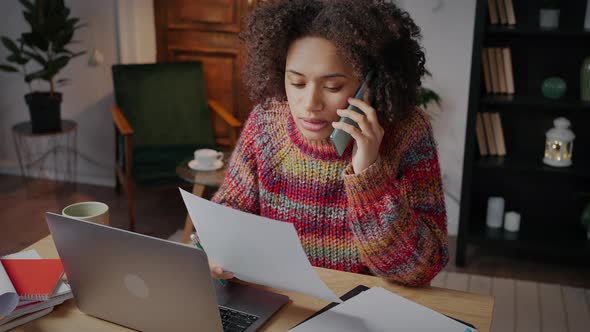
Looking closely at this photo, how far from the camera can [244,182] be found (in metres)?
1.53

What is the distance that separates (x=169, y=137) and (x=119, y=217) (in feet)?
1.72

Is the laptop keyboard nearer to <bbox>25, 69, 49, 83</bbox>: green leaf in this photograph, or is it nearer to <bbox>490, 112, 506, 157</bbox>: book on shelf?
<bbox>490, 112, 506, 157</bbox>: book on shelf

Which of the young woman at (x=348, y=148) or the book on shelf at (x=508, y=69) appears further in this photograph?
the book on shelf at (x=508, y=69)

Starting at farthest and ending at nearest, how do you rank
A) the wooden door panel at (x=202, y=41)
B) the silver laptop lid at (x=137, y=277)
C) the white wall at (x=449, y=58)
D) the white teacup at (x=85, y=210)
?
the wooden door panel at (x=202, y=41) → the white wall at (x=449, y=58) → the white teacup at (x=85, y=210) → the silver laptop lid at (x=137, y=277)

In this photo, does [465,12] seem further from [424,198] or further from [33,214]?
[33,214]

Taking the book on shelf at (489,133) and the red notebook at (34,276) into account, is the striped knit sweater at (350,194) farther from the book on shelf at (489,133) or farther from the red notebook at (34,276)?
the book on shelf at (489,133)

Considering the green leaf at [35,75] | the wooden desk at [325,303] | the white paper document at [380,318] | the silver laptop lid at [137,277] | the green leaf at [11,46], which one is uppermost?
the green leaf at [11,46]

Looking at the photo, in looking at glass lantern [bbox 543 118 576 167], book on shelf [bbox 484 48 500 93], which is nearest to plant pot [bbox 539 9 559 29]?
book on shelf [bbox 484 48 500 93]

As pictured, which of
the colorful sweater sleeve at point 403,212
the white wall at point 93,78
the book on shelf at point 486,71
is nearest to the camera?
the colorful sweater sleeve at point 403,212

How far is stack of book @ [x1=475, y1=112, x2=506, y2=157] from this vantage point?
9.77 feet

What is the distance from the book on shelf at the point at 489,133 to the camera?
298 centimetres

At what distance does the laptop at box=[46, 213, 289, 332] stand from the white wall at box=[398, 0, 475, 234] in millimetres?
2191

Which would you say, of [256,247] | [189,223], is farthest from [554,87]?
[256,247]

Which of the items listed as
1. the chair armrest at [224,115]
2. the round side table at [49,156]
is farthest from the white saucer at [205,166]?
the round side table at [49,156]
